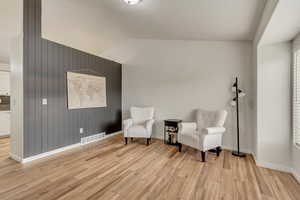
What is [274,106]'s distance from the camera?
2611mm

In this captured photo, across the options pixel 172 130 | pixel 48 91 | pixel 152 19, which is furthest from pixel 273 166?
pixel 48 91

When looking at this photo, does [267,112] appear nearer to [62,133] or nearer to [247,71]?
[247,71]

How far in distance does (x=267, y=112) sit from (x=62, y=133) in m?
4.13

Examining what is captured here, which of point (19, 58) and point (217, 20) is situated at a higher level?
point (217, 20)

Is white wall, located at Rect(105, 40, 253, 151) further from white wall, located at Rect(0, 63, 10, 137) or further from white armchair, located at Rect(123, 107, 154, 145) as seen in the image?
white wall, located at Rect(0, 63, 10, 137)

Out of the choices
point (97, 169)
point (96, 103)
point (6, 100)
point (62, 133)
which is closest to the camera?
point (97, 169)

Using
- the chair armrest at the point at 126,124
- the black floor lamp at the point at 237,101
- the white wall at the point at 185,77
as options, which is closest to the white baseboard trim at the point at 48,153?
the chair armrest at the point at 126,124

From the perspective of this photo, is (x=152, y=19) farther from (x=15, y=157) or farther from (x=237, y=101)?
(x=15, y=157)

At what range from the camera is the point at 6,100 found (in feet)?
15.2

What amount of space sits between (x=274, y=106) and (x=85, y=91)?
4039 millimetres

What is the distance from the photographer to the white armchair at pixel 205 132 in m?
2.96

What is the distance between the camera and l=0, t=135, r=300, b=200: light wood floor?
190 cm

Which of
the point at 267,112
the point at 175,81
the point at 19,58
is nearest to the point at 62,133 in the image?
the point at 19,58

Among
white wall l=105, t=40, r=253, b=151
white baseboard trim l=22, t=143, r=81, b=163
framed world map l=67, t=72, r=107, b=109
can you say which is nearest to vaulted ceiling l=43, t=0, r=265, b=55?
white wall l=105, t=40, r=253, b=151
